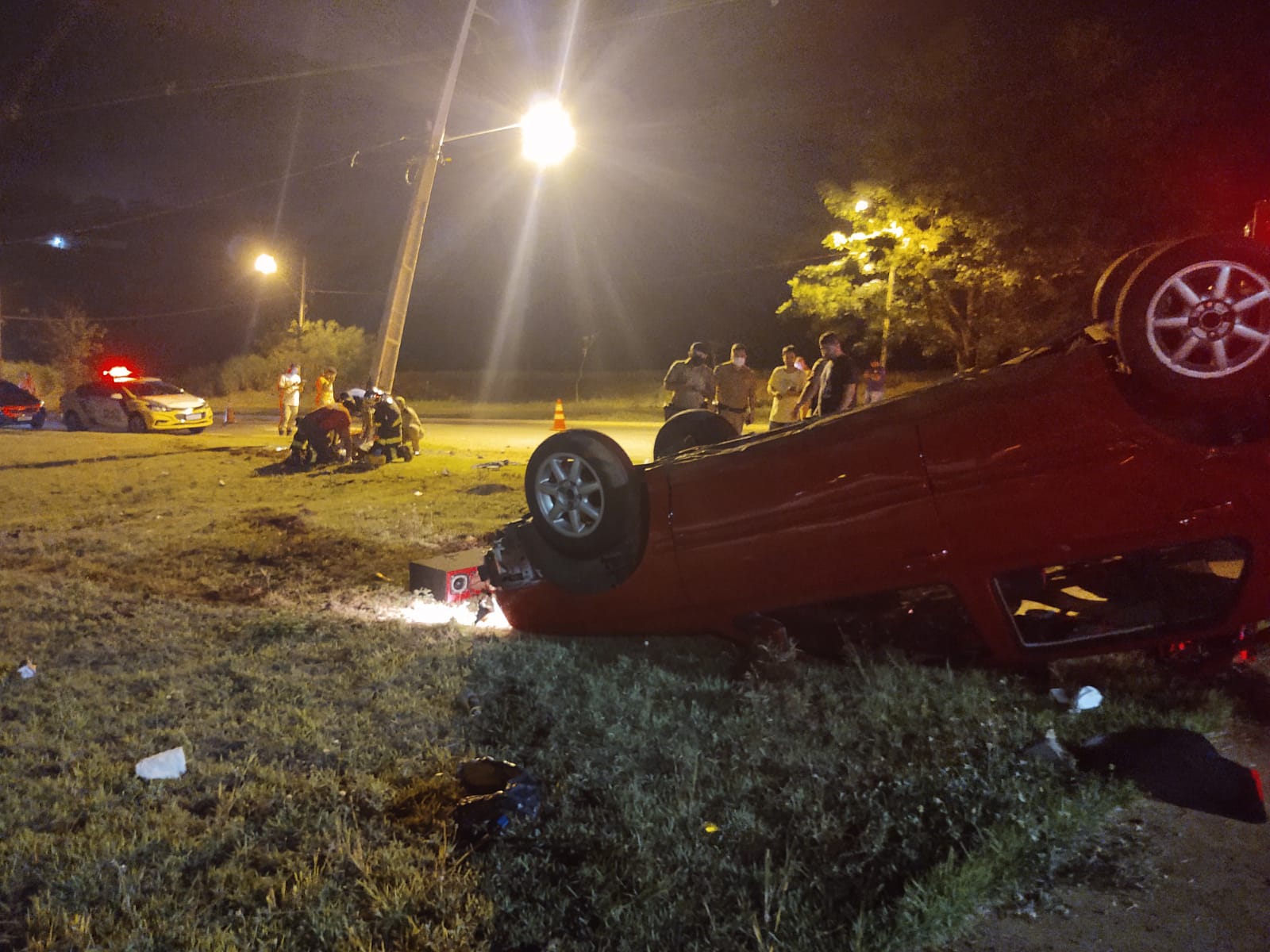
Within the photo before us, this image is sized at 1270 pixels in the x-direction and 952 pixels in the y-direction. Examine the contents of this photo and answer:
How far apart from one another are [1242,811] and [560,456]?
2948 millimetres

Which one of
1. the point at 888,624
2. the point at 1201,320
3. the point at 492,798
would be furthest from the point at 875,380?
the point at 492,798

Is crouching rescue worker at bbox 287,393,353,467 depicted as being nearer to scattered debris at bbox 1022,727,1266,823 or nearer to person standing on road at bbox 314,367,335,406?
person standing on road at bbox 314,367,335,406

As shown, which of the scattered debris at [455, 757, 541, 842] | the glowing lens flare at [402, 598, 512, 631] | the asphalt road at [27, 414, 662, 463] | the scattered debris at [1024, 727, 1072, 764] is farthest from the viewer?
the asphalt road at [27, 414, 662, 463]

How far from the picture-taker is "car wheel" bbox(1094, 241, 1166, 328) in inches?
132

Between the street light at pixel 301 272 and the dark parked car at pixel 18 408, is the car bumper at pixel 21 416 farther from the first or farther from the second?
the street light at pixel 301 272

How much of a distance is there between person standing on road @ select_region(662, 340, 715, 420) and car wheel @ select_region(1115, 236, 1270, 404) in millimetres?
6356

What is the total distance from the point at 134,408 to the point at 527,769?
21162mm

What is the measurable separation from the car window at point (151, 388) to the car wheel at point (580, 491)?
20396 millimetres

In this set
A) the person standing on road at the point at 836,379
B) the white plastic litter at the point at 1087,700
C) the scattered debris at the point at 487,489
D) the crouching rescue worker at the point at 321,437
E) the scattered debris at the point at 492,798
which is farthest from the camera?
the crouching rescue worker at the point at 321,437

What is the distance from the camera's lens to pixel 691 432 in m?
5.47

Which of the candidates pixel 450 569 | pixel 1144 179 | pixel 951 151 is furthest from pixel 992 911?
pixel 951 151

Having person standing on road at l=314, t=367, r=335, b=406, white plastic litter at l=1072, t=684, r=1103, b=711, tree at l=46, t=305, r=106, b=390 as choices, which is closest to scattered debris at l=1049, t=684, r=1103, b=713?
white plastic litter at l=1072, t=684, r=1103, b=711

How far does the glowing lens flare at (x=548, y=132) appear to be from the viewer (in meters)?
11.4

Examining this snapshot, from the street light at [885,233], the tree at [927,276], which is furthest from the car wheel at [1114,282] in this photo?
the street light at [885,233]
